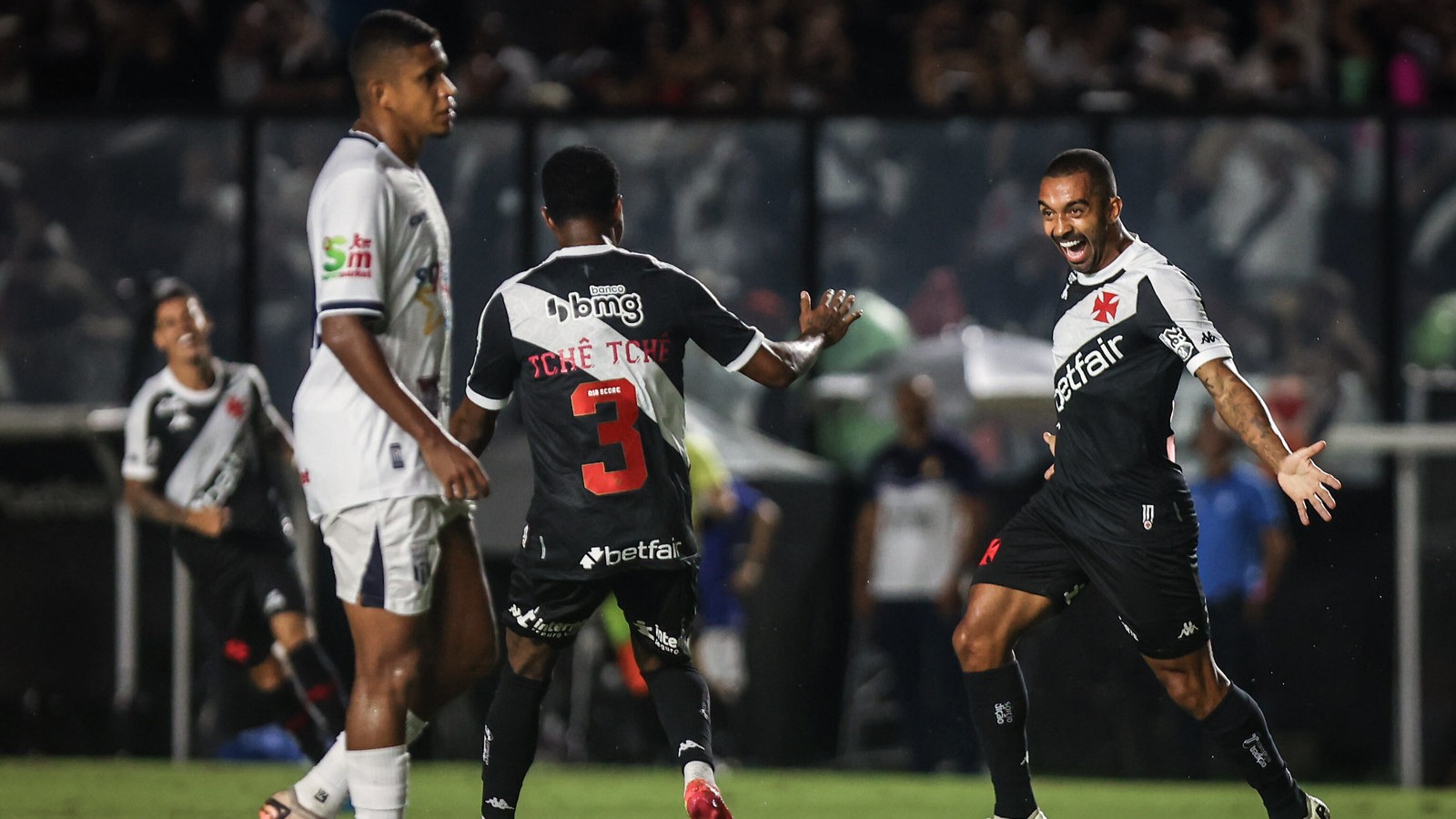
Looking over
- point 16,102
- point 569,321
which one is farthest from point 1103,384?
point 16,102

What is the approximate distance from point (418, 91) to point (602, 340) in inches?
36.4

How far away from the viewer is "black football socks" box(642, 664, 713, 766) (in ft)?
18.8

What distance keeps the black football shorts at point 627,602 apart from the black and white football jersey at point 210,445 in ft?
10.8

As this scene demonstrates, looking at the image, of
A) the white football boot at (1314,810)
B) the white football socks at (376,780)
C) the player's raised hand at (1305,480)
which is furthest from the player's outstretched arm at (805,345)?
the white football boot at (1314,810)

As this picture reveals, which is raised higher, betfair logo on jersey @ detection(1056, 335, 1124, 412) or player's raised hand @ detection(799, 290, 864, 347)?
player's raised hand @ detection(799, 290, 864, 347)

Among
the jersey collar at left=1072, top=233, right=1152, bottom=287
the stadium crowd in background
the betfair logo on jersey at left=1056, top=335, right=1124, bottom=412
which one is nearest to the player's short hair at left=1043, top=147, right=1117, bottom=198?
the jersey collar at left=1072, top=233, right=1152, bottom=287

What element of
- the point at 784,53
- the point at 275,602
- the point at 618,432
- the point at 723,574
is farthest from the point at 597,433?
the point at 784,53

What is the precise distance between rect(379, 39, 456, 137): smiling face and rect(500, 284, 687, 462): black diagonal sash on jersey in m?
0.63

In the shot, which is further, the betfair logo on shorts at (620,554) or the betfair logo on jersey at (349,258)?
the betfair logo on shorts at (620,554)

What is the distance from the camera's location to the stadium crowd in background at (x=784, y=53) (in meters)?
12.4

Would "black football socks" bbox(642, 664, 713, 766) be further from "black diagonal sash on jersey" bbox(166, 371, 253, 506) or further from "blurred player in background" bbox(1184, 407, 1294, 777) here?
"blurred player in background" bbox(1184, 407, 1294, 777)

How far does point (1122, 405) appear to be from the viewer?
19.6 ft

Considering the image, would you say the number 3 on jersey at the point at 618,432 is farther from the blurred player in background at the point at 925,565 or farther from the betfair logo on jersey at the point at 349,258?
the blurred player in background at the point at 925,565

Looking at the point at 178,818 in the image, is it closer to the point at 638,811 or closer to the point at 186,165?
the point at 638,811
